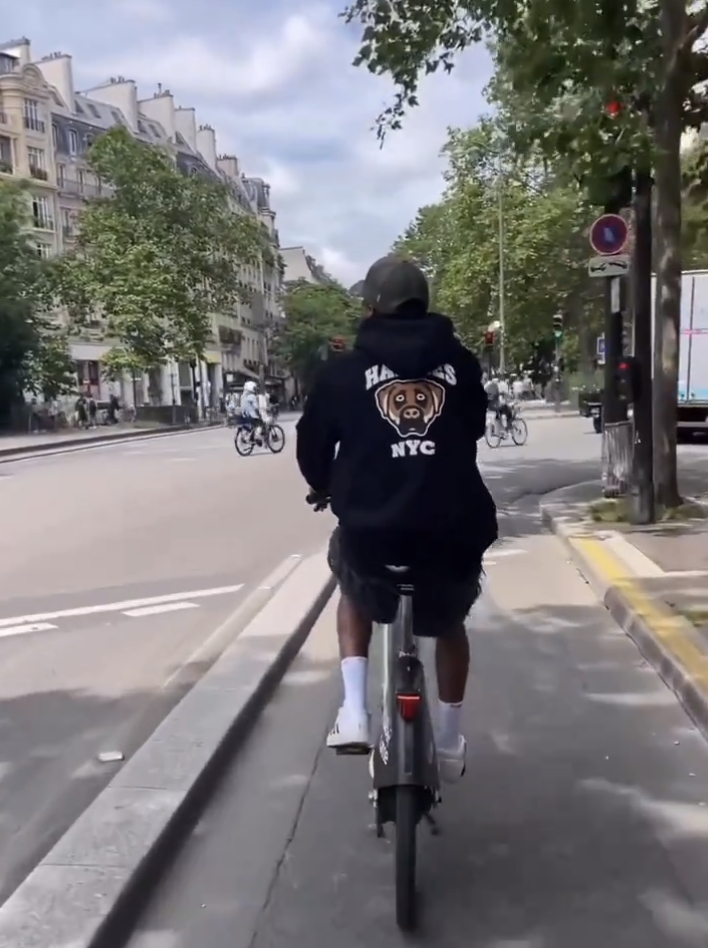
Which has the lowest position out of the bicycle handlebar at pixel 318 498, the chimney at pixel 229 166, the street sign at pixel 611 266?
the bicycle handlebar at pixel 318 498

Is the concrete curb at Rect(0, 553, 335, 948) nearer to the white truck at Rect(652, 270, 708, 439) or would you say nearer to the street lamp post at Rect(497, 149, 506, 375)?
the white truck at Rect(652, 270, 708, 439)

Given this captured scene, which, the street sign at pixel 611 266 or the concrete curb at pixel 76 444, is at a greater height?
the street sign at pixel 611 266

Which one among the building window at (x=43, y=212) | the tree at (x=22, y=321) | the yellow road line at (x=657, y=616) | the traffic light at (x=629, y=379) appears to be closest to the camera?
the yellow road line at (x=657, y=616)

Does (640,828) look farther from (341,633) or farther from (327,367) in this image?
(327,367)

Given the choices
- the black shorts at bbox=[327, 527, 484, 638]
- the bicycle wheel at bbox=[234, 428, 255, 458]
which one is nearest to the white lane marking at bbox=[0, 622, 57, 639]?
the black shorts at bbox=[327, 527, 484, 638]

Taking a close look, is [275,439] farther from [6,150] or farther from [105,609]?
[6,150]

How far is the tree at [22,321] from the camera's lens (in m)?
44.1

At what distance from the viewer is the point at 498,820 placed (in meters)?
4.29

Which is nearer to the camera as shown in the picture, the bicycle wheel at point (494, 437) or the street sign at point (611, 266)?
the street sign at point (611, 266)

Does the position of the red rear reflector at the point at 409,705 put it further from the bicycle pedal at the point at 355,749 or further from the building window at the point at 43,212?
the building window at the point at 43,212

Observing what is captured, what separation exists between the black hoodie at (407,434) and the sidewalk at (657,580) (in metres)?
2.37

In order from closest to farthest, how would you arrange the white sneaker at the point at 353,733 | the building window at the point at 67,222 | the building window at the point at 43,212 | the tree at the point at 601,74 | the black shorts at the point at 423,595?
1. the black shorts at the point at 423,595
2. the white sneaker at the point at 353,733
3. the tree at the point at 601,74
4. the building window at the point at 43,212
5. the building window at the point at 67,222

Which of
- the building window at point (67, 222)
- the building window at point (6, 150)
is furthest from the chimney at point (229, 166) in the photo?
the building window at point (6, 150)

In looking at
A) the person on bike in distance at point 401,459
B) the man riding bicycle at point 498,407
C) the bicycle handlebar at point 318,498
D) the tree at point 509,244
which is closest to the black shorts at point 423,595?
the person on bike in distance at point 401,459
